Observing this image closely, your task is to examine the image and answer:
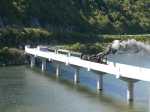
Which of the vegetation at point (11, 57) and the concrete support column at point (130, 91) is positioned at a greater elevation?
the vegetation at point (11, 57)

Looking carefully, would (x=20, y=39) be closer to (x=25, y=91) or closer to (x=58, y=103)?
(x=25, y=91)

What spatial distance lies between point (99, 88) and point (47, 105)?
14054 millimetres

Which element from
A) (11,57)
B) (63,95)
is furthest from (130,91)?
(11,57)

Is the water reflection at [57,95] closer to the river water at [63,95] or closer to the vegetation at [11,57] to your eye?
the river water at [63,95]

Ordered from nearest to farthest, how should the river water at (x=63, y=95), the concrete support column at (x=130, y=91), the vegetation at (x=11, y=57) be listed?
the river water at (x=63, y=95)
the concrete support column at (x=130, y=91)
the vegetation at (x=11, y=57)

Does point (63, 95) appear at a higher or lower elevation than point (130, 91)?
lower

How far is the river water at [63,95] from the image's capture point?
6662 centimetres

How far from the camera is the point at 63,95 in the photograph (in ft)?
251

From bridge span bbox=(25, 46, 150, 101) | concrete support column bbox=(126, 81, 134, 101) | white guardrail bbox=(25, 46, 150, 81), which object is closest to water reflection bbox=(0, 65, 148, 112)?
concrete support column bbox=(126, 81, 134, 101)

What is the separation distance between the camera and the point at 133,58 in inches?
5315

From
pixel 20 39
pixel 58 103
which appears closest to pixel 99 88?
pixel 58 103

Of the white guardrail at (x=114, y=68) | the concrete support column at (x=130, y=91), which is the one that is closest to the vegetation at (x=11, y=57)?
the white guardrail at (x=114, y=68)

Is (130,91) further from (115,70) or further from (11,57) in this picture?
(11,57)

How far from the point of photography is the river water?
66.6 metres
